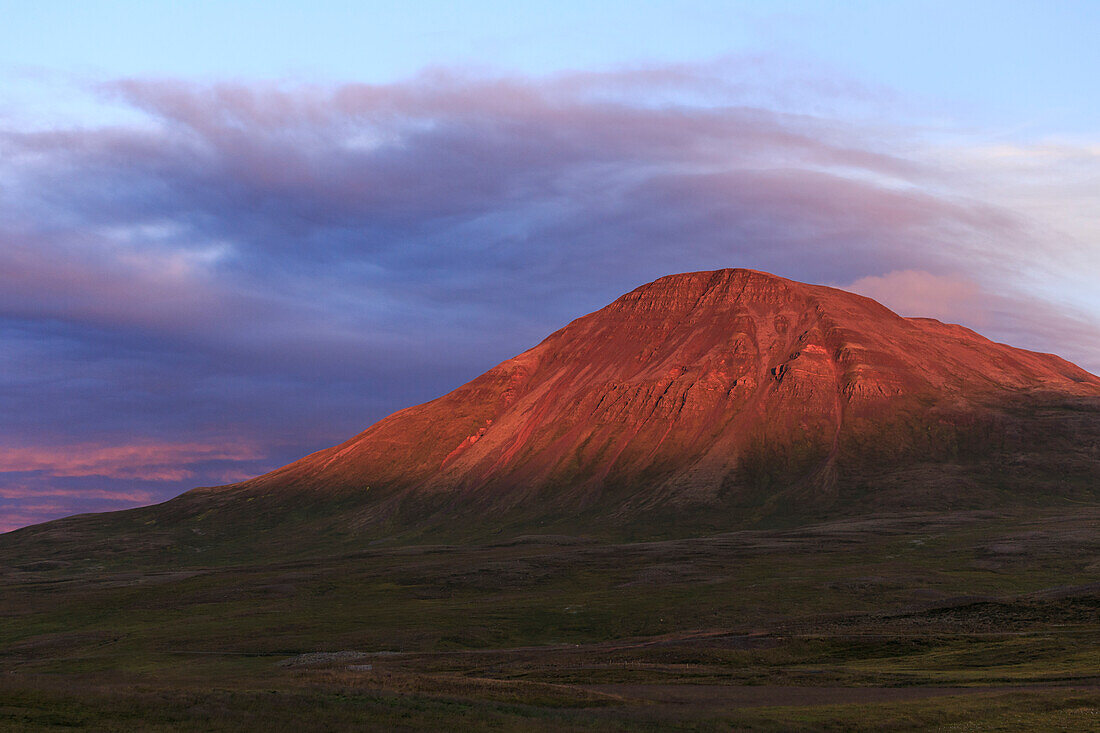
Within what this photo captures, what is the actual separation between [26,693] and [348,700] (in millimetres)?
16851

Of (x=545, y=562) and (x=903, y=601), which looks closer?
(x=903, y=601)

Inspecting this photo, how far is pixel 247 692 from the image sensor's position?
56094 mm

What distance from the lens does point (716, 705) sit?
60500mm

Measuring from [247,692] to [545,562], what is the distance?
137157mm

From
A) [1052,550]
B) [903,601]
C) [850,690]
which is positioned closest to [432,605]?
[903,601]

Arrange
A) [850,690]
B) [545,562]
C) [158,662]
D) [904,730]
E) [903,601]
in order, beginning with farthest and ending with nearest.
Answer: [545,562]
[903,601]
[158,662]
[850,690]
[904,730]

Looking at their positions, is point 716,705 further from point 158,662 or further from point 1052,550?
point 1052,550

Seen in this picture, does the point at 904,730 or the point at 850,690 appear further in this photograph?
the point at 850,690

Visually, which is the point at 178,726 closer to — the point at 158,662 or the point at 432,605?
the point at 158,662

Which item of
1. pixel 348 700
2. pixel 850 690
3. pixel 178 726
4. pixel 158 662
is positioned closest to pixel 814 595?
pixel 850 690

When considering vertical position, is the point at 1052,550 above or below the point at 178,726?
below

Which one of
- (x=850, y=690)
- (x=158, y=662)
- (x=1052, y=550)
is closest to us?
(x=850, y=690)

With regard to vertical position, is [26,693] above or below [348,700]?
above

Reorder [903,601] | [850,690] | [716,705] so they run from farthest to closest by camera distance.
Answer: [903,601] < [850,690] < [716,705]
